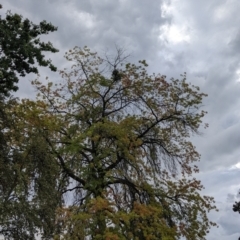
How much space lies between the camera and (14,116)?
A: 1395cm

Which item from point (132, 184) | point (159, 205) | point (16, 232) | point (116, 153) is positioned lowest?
point (16, 232)

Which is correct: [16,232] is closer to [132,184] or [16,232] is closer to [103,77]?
[132,184]

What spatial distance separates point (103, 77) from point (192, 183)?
23.1 feet

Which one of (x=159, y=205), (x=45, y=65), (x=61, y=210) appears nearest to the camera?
(x=45, y=65)

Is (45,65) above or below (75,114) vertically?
below

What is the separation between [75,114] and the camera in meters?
20.7

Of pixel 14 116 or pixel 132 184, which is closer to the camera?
pixel 14 116

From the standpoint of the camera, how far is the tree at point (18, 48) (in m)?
12.8

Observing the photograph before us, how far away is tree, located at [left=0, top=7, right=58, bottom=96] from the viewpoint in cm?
1281

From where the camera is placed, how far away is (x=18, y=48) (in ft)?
43.2

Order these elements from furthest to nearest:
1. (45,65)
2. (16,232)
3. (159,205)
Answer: (159,205)
(45,65)
(16,232)

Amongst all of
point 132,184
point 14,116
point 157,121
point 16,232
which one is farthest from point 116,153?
point 16,232

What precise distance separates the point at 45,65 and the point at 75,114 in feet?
22.9

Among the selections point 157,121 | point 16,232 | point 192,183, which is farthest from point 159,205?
point 16,232
